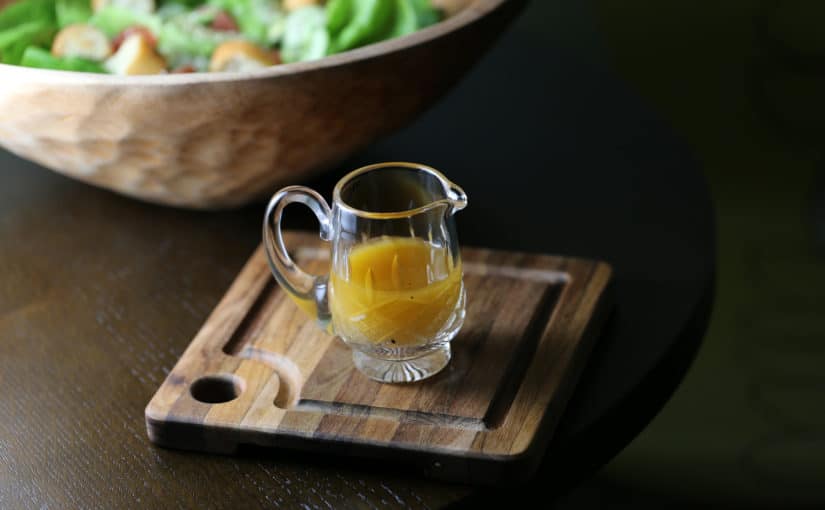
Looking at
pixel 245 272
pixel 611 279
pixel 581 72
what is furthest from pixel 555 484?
pixel 581 72

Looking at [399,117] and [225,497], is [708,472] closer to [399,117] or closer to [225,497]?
[399,117]

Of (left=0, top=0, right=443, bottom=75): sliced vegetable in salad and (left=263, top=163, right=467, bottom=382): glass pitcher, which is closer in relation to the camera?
(left=263, top=163, right=467, bottom=382): glass pitcher

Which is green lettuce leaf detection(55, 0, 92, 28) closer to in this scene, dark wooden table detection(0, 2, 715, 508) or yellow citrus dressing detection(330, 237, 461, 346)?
dark wooden table detection(0, 2, 715, 508)

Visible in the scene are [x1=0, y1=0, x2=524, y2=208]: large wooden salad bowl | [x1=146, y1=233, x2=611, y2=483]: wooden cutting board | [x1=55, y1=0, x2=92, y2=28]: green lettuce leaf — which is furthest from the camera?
[x1=55, y1=0, x2=92, y2=28]: green lettuce leaf

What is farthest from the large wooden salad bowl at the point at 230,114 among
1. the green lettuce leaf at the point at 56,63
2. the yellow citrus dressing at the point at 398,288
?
the yellow citrus dressing at the point at 398,288

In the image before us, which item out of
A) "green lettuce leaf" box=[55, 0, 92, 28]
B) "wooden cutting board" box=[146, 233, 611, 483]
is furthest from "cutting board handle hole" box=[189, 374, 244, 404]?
"green lettuce leaf" box=[55, 0, 92, 28]

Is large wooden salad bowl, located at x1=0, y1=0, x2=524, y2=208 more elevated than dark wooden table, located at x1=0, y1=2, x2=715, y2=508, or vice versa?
large wooden salad bowl, located at x1=0, y1=0, x2=524, y2=208

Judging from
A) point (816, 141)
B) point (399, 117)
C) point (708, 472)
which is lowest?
point (708, 472)

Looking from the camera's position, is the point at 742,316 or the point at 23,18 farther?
the point at 742,316
